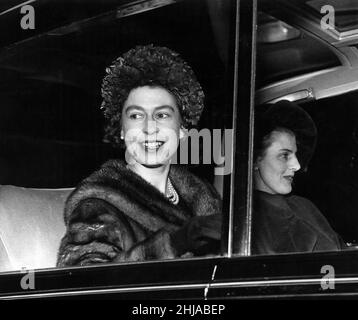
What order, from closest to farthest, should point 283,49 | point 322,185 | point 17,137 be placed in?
point 322,185
point 283,49
point 17,137

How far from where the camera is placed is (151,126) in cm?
300

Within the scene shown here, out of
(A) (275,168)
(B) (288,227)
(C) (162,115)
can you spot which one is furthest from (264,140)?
(C) (162,115)

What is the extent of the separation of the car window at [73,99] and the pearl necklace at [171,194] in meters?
0.11

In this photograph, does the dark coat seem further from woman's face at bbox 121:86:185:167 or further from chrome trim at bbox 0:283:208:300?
woman's face at bbox 121:86:185:167

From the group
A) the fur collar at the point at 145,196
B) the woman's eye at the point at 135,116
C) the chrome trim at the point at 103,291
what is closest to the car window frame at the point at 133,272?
the chrome trim at the point at 103,291

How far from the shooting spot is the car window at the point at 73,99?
114 inches

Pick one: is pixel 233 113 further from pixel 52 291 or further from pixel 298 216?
pixel 52 291

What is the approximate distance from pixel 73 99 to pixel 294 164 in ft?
2.87

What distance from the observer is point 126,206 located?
3.01 metres

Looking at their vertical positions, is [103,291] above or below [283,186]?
below

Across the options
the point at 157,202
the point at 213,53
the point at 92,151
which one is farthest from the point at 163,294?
the point at 213,53

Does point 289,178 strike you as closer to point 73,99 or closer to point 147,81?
point 147,81

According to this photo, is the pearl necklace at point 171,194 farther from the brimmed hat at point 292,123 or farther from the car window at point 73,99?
the brimmed hat at point 292,123
